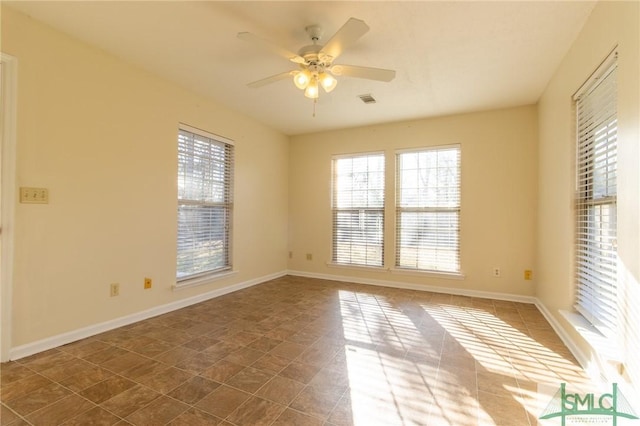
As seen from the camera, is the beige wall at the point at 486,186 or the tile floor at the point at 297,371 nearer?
the tile floor at the point at 297,371

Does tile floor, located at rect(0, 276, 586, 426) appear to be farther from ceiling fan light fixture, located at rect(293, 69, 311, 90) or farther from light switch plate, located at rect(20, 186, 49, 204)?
ceiling fan light fixture, located at rect(293, 69, 311, 90)

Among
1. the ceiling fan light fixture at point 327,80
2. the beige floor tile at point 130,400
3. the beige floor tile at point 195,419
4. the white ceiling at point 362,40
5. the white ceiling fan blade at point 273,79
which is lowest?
the beige floor tile at point 195,419

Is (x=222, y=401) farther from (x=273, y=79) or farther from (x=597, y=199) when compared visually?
(x=597, y=199)

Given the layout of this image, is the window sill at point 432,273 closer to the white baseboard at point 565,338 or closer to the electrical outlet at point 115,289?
the white baseboard at point 565,338

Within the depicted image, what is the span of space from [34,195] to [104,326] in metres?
1.30

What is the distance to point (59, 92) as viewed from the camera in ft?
8.30

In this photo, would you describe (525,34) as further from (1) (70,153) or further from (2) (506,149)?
(1) (70,153)

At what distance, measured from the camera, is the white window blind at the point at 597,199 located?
2.01 metres

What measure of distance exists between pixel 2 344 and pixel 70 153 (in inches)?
60.1

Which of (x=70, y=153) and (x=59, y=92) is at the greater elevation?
(x=59, y=92)

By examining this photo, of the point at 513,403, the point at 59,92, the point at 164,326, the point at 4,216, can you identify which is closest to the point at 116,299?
the point at 164,326

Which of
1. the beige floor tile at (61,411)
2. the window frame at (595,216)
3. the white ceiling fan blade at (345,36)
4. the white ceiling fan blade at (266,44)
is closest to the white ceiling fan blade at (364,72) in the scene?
the white ceiling fan blade at (345,36)

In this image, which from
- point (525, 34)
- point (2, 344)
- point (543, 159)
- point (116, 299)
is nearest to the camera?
point (2, 344)

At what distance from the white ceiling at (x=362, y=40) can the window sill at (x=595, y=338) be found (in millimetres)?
2289
